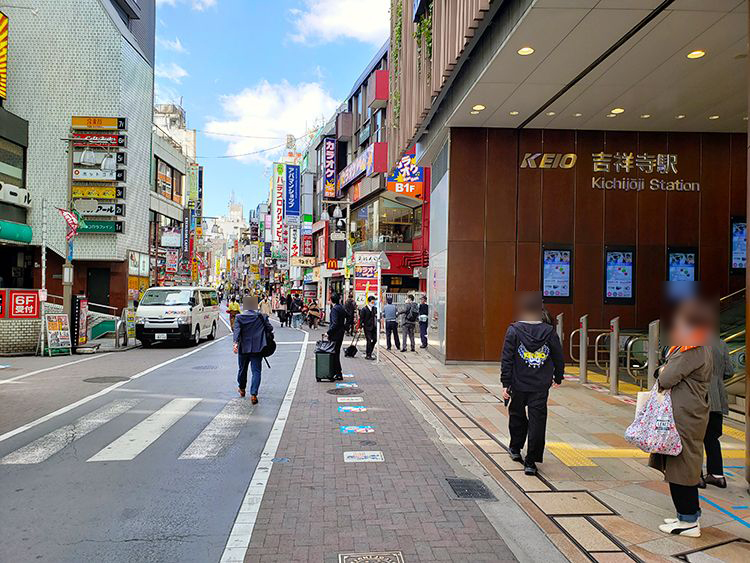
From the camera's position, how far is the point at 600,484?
5.65 meters

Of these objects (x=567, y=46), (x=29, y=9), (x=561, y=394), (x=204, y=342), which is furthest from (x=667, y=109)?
(x=29, y=9)

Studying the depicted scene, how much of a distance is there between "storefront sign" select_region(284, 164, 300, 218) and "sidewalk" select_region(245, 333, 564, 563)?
49.5m

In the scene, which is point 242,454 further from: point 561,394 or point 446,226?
point 446,226

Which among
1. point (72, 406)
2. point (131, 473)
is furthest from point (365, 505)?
point (72, 406)

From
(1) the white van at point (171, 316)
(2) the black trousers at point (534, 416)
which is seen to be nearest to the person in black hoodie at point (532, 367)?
(2) the black trousers at point (534, 416)

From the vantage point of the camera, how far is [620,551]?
163 inches

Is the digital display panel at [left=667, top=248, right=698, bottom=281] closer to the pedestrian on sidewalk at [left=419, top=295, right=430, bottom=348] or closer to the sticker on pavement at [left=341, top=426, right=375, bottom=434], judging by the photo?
the pedestrian on sidewalk at [left=419, top=295, right=430, bottom=348]

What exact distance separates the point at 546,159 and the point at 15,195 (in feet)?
74.2

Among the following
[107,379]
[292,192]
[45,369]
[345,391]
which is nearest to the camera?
[345,391]

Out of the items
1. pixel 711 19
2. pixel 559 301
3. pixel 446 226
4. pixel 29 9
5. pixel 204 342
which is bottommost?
pixel 204 342

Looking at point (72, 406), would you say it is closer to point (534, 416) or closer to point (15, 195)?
point (534, 416)

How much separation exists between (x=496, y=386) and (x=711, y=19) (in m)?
7.14

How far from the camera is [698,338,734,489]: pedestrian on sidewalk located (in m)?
5.54

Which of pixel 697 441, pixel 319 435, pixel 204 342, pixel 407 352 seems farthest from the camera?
pixel 204 342
